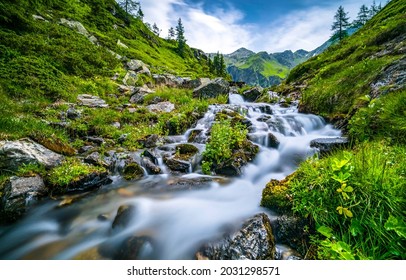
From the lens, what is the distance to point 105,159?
7273mm

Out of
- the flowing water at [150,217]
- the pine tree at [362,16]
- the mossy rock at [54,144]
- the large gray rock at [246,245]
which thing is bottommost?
the flowing water at [150,217]

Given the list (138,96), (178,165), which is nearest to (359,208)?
(178,165)

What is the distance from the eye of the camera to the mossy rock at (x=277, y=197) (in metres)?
3.76

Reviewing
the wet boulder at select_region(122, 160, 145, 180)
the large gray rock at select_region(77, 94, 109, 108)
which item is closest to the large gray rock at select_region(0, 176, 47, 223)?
the wet boulder at select_region(122, 160, 145, 180)

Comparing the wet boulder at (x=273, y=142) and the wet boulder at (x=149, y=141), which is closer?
the wet boulder at (x=273, y=142)

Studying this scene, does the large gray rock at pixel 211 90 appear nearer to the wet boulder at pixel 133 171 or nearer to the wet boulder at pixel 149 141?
the wet boulder at pixel 149 141

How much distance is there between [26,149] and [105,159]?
2.06 m

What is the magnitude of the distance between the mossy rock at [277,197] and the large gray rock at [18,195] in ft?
17.4

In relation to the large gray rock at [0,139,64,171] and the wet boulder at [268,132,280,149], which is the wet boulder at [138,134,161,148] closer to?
the large gray rock at [0,139,64,171]

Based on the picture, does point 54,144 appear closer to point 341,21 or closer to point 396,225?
point 396,225

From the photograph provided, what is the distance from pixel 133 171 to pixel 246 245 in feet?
15.9

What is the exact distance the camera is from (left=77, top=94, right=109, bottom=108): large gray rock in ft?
42.1

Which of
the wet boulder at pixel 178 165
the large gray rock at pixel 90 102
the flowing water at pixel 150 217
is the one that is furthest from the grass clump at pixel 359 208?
the large gray rock at pixel 90 102

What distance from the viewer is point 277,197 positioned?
4.00m
